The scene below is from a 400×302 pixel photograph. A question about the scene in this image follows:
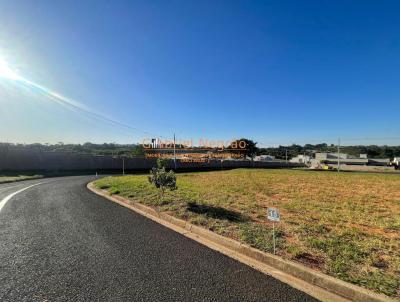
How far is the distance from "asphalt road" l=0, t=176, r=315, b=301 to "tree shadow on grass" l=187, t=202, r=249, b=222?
5.25ft

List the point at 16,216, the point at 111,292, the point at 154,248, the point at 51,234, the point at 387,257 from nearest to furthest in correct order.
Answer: the point at 111,292, the point at 387,257, the point at 154,248, the point at 51,234, the point at 16,216

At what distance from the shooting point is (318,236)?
5918mm

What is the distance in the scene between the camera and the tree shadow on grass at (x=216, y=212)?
7.47 m

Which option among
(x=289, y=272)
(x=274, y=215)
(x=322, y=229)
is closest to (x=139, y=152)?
(x=322, y=229)

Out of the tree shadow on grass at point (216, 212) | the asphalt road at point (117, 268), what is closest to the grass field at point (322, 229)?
the tree shadow on grass at point (216, 212)

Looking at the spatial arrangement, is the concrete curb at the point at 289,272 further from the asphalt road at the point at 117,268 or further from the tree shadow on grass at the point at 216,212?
the tree shadow on grass at the point at 216,212

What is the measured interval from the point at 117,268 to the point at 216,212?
4.25 m

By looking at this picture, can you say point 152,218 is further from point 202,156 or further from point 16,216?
point 202,156

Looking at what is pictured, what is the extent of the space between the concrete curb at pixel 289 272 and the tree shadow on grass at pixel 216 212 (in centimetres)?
117

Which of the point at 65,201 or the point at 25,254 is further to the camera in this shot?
the point at 65,201

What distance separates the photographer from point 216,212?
8195 millimetres

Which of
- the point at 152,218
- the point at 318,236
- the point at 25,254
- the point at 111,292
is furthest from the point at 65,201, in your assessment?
the point at 318,236

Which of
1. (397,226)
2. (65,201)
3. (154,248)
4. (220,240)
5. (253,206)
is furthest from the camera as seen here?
(65,201)

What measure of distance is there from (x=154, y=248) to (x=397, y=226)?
613cm
